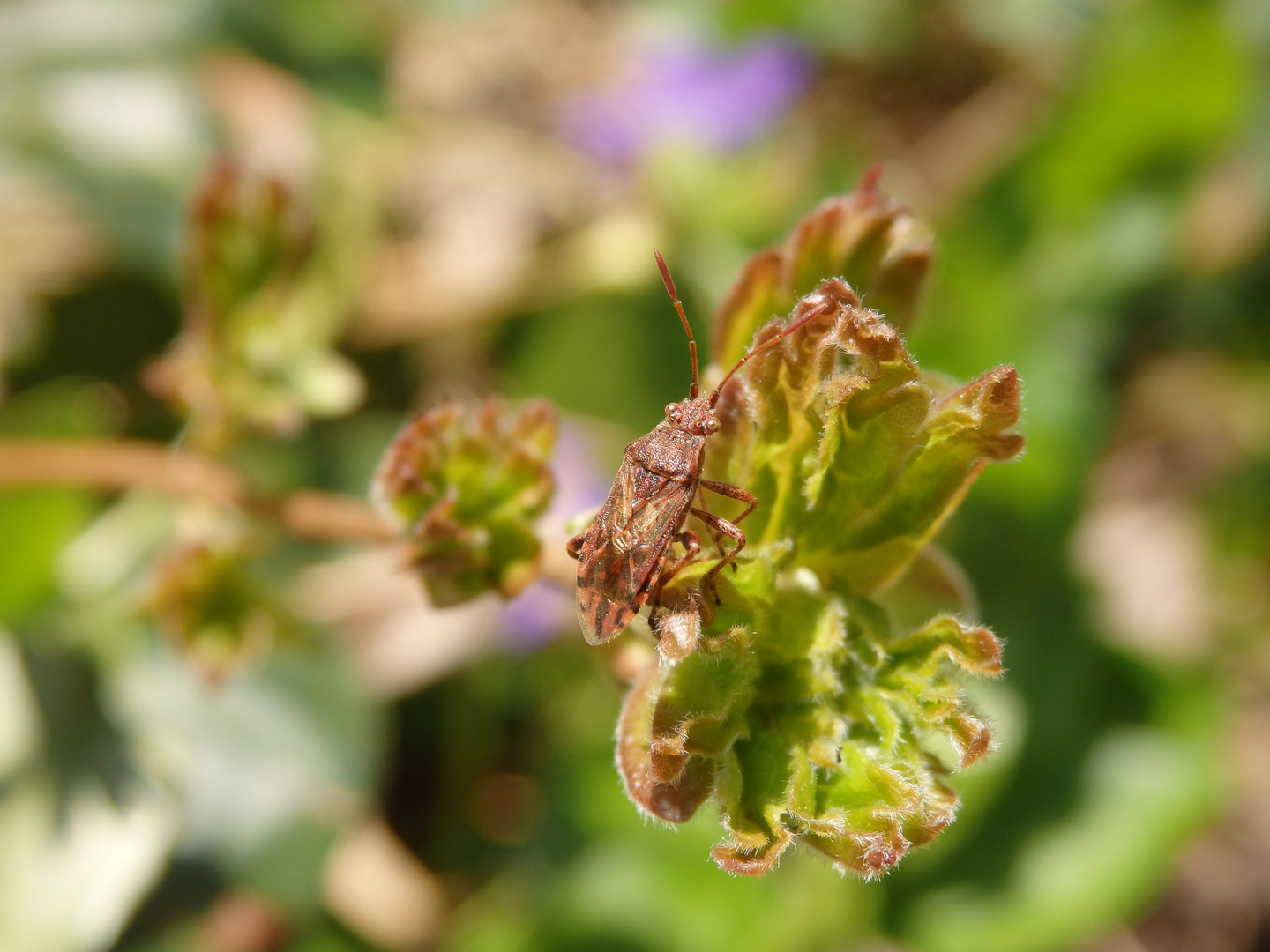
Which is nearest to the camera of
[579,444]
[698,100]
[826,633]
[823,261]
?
[826,633]

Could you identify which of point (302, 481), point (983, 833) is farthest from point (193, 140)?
point (983, 833)

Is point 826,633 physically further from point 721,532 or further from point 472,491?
point 472,491

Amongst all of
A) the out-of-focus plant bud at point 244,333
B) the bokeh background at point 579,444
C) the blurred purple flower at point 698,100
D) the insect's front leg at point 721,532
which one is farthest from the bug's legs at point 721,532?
the blurred purple flower at point 698,100

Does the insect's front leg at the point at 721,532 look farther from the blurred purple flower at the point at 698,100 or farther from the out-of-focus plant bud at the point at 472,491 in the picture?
the blurred purple flower at the point at 698,100

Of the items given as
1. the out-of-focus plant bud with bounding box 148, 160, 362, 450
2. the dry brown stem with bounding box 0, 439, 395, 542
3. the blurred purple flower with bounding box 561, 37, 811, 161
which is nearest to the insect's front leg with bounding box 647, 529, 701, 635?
the dry brown stem with bounding box 0, 439, 395, 542

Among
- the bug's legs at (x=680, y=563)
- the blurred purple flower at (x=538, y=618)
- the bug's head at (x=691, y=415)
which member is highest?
the bug's legs at (x=680, y=563)

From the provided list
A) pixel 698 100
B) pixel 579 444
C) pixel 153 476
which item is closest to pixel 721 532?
pixel 153 476

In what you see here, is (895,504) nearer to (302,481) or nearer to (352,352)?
(302,481)
